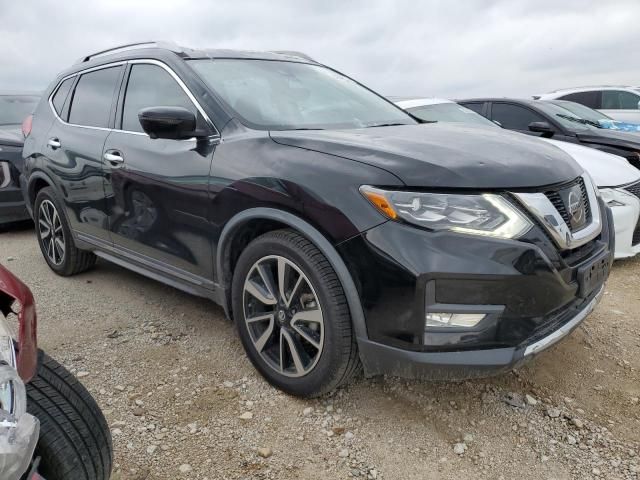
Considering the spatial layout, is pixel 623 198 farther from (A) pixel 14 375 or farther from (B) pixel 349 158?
(A) pixel 14 375

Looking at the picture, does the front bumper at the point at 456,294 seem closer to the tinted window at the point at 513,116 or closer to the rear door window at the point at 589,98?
the tinted window at the point at 513,116

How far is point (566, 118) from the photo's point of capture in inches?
243

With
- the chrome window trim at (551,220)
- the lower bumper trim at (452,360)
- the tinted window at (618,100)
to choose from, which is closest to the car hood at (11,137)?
the lower bumper trim at (452,360)

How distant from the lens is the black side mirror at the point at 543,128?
567 cm

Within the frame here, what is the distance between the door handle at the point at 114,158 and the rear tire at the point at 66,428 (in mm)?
1733

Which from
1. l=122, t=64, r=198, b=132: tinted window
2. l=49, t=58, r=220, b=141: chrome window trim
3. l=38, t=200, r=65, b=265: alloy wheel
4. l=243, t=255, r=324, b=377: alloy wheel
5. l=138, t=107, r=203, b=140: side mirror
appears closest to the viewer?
l=243, t=255, r=324, b=377: alloy wheel

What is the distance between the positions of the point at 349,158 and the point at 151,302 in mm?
2158

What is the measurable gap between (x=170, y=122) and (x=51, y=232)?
2300 millimetres

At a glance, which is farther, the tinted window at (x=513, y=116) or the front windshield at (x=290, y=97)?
the tinted window at (x=513, y=116)

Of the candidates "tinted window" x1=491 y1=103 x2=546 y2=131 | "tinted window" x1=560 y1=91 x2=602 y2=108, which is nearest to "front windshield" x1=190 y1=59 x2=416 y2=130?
"tinted window" x1=491 y1=103 x2=546 y2=131

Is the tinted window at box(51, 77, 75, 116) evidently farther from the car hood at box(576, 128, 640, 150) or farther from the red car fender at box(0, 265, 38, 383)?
the car hood at box(576, 128, 640, 150)

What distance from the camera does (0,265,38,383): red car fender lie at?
4.25ft

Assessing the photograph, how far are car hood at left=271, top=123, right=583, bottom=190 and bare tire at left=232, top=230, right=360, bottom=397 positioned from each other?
0.45 metres

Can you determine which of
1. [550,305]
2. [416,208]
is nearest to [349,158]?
[416,208]
